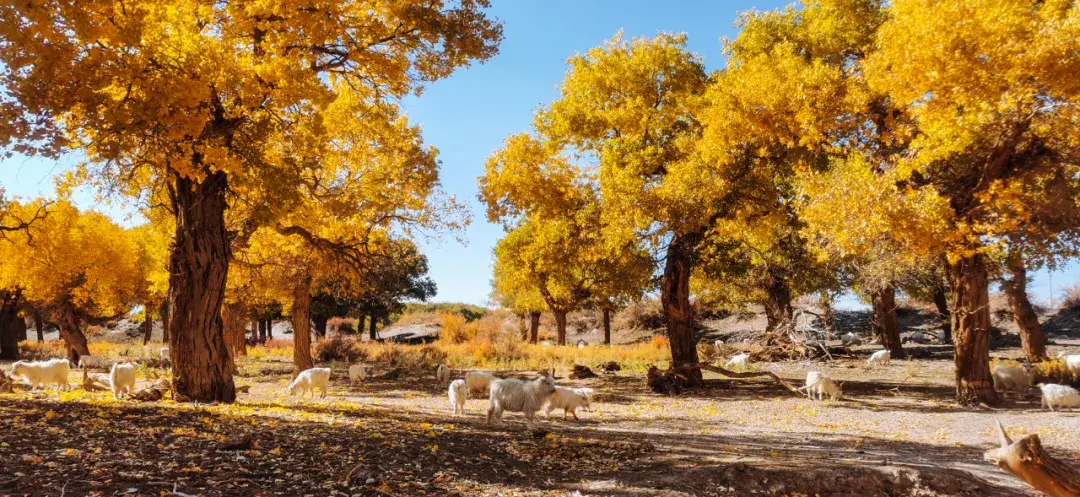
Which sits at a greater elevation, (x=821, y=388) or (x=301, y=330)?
(x=301, y=330)

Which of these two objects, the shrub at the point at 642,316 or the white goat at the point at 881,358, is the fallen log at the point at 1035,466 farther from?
the shrub at the point at 642,316

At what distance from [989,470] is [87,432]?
9.87m

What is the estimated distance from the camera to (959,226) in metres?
10.9

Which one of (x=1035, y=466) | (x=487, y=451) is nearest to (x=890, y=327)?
(x=487, y=451)

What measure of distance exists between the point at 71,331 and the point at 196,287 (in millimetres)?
20192

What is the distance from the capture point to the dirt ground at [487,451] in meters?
5.31

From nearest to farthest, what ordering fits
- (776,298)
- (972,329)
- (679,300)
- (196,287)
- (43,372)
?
(196,287) < (43,372) < (972,329) < (679,300) < (776,298)

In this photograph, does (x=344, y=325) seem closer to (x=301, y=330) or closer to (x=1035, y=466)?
(x=301, y=330)

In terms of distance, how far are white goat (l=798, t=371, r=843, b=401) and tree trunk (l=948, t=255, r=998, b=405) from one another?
93.1 inches

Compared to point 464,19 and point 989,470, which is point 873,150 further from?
point 464,19

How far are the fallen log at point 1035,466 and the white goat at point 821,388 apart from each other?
34.5 ft

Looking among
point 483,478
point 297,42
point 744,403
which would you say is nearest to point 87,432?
point 483,478

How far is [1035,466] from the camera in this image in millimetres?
4082

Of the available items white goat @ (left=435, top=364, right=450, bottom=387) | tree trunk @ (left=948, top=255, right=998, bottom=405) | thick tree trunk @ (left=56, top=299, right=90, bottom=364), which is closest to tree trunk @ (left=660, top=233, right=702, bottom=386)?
tree trunk @ (left=948, top=255, right=998, bottom=405)
